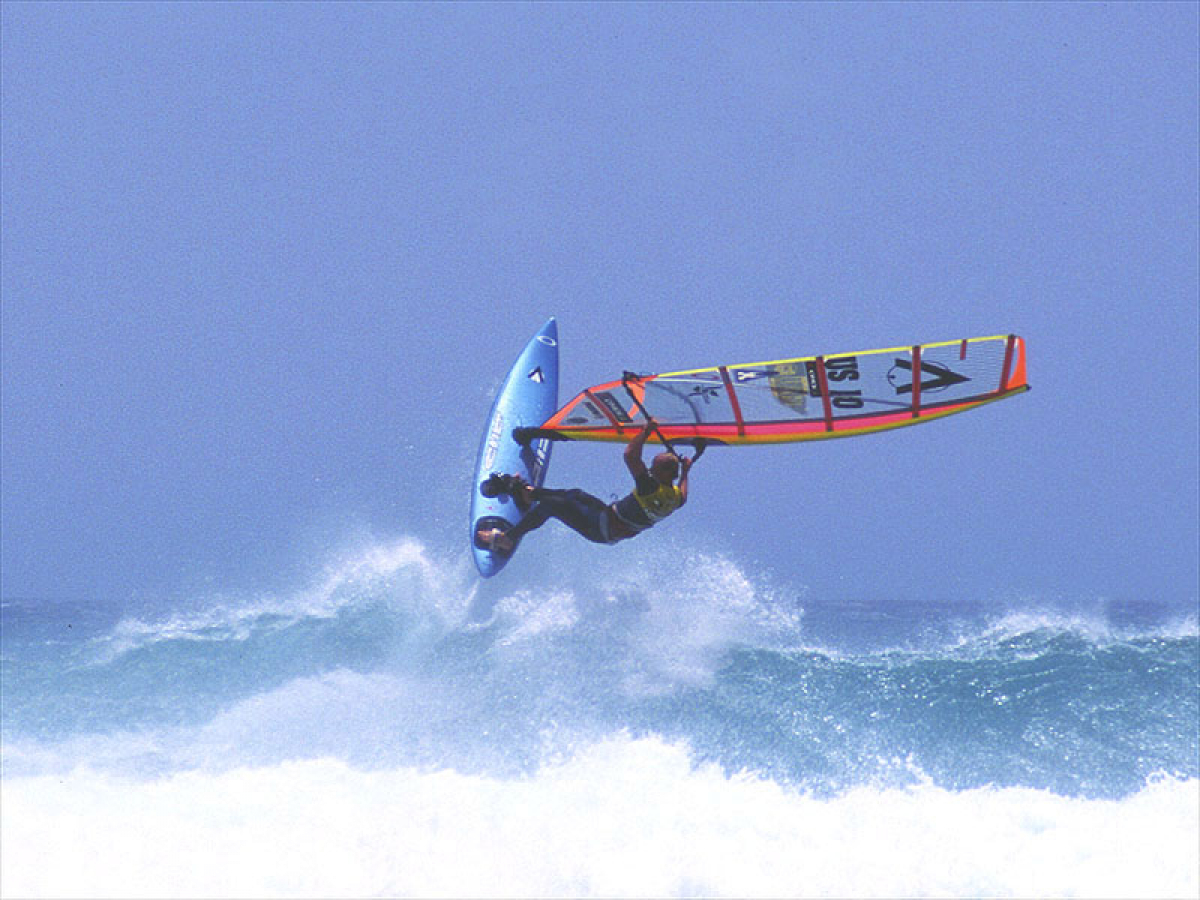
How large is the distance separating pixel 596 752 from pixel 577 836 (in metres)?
0.90

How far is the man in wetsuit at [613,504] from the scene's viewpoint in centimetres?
618

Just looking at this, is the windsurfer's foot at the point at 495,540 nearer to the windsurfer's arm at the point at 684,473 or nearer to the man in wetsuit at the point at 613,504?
the man in wetsuit at the point at 613,504

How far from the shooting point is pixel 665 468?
6.17m

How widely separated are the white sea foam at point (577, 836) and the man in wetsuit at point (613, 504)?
162 cm

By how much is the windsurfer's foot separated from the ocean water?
118 centimetres

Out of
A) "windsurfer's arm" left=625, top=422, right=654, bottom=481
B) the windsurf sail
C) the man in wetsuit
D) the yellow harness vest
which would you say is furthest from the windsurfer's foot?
"windsurfer's arm" left=625, top=422, right=654, bottom=481

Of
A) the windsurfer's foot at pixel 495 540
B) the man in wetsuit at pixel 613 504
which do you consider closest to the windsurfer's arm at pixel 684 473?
the man in wetsuit at pixel 613 504

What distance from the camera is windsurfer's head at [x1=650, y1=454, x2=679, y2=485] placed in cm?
616

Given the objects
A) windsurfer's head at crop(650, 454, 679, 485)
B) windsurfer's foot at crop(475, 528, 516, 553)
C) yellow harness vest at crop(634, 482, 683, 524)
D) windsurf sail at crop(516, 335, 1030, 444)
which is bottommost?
yellow harness vest at crop(634, 482, 683, 524)

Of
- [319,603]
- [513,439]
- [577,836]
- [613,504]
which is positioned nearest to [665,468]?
[613,504]

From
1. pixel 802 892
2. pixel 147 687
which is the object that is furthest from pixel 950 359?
pixel 147 687

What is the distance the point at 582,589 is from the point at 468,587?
1.16m

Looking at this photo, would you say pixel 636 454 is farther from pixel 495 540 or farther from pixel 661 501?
pixel 495 540

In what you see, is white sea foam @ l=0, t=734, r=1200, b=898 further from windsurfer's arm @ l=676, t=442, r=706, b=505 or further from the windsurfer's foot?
windsurfer's arm @ l=676, t=442, r=706, b=505
